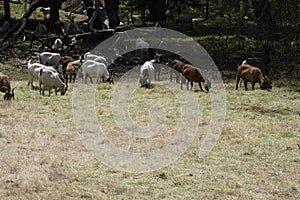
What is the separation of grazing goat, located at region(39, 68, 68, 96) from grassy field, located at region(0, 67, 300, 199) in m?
0.79

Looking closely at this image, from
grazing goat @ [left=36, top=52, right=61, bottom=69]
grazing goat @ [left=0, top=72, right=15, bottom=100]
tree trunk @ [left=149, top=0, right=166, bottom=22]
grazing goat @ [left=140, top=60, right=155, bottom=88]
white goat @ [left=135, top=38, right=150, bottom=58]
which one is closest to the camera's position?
grazing goat @ [left=0, top=72, right=15, bottom=100]

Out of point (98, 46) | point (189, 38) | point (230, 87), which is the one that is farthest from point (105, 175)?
point (189, 38)

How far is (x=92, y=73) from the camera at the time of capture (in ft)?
56.7

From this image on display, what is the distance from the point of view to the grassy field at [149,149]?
732cm

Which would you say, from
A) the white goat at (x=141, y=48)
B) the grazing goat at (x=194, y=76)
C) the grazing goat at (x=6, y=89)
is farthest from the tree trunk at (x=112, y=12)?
the grazing goat at (x=6, y=89)

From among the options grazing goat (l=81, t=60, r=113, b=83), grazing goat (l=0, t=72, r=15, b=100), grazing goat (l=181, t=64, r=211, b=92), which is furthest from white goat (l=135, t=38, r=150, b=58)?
grazing goat (l=0, t=72, r=15, b=100)

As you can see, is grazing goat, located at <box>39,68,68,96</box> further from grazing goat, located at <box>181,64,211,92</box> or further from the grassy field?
grazing goat, located at <box>181,64,211,92</box>

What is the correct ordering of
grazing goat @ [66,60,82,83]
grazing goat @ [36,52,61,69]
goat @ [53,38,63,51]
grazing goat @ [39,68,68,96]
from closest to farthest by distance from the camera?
grazing goat @ [39,68,68,96], grazing goat @ [66,60,82,83], grazing goat @ [36,52,61,69], goat @ [53,38,63,51]

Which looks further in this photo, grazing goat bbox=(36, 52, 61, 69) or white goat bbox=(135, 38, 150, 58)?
white goat bbox=(135, 38, 150, 58)

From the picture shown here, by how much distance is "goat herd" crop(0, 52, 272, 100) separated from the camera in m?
14.9

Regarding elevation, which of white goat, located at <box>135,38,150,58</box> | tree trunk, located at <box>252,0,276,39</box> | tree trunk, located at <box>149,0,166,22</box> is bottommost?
white goat, located at <box>135,38,150,58</box>

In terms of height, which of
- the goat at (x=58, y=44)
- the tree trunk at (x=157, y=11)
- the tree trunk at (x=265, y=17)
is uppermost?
the tree trunk at (x=265, y=17)

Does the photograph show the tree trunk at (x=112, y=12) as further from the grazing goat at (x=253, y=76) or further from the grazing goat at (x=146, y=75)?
the grazing goat at (x=253, y=76)

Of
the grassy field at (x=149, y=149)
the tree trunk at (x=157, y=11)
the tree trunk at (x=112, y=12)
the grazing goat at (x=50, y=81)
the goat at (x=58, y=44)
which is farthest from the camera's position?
the tree trunk at (x=157, y=11)
